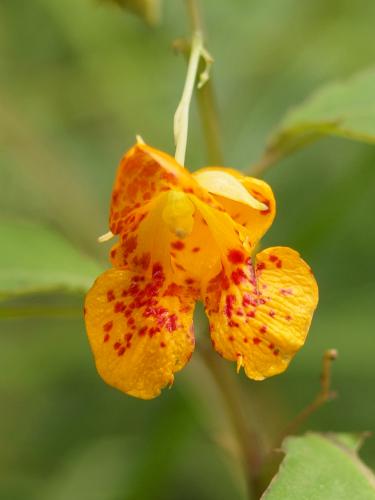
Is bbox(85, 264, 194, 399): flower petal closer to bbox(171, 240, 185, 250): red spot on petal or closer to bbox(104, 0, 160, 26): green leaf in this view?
bbox(171, 240, 185, 250): red spot on petal

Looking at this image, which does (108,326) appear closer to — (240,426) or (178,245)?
(178,245)

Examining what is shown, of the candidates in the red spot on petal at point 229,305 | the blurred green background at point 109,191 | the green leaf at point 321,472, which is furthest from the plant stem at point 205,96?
the blurred green background at point 109,191

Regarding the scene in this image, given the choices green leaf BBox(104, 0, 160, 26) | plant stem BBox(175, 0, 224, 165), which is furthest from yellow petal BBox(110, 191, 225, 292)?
green leaf BBox(104, 0, 160, 26)

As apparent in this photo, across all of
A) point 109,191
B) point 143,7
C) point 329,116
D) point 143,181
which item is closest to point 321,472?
point 143,181

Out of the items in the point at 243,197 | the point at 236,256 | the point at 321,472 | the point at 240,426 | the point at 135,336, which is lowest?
the point at 240,426

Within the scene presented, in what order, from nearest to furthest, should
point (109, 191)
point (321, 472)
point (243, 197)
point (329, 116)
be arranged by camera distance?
point (243, 197) → point (321, 472) → point (329, 116) → point (109, 191)

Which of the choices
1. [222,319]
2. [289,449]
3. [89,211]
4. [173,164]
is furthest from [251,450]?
[89,211]

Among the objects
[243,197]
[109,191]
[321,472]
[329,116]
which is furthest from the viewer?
[109,191]
